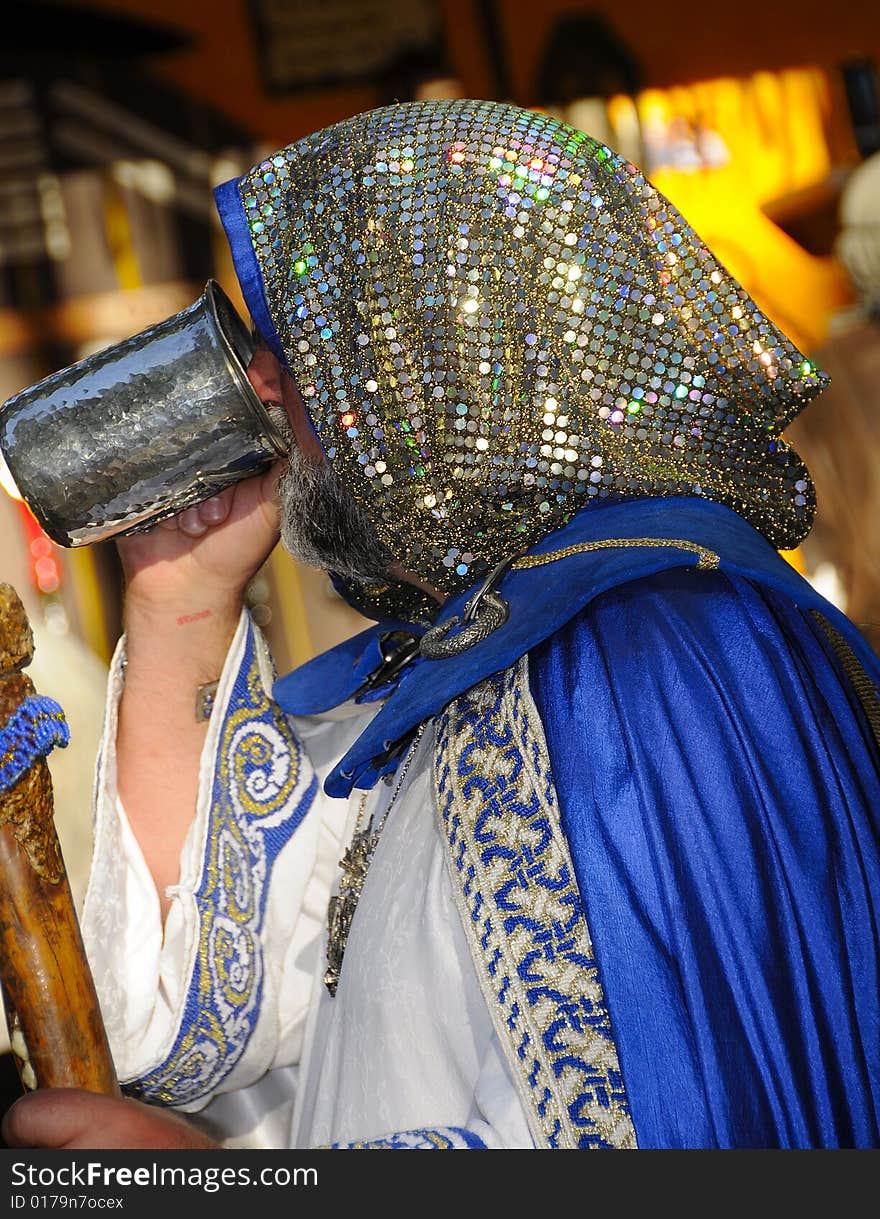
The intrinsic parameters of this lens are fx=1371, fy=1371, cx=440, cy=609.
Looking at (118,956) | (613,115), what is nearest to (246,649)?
(118,956)

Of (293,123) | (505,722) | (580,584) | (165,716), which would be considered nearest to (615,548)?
(580,584)

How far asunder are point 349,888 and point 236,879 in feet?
0.75

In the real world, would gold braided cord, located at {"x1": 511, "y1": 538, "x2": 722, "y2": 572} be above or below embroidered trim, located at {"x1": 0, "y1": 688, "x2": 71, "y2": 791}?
above

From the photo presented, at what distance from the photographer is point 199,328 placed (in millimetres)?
1469

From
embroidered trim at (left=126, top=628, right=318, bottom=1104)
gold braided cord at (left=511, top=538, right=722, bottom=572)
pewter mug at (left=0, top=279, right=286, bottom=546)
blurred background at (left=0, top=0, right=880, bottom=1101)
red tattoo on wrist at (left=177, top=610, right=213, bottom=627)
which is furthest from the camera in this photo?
blurred background at (left=0, top=0, right=880, bottom=1101)

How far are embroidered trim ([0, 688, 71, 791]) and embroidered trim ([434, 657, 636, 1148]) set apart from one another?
38cm

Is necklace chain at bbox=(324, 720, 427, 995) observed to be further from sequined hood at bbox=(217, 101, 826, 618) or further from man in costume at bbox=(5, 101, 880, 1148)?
sequined hood at bbox=(217, 101, 826, 618)

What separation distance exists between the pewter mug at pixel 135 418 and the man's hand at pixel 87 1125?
617 mm

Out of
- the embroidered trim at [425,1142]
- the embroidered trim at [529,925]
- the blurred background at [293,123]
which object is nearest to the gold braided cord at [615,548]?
the embroidered trim at [529,925]

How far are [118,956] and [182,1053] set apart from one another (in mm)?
136

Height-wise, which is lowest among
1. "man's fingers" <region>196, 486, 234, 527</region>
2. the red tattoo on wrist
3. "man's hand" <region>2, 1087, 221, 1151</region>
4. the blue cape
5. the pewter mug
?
"man's hand" <region>2, 1087, 221, 1151</region>

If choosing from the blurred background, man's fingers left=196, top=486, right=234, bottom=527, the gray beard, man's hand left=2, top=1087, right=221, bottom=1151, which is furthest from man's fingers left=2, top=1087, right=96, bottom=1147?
the blurred background

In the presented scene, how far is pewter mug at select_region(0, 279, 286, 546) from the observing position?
1.46 metres

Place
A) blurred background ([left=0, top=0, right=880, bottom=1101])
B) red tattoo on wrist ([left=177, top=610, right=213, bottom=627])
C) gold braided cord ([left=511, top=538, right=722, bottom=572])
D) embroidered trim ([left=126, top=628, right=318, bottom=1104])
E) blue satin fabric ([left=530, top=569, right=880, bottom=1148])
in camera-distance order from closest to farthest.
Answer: blue satin fabric ([left=530, top=569, right=880, bottom=1148]) → gold braided cord ([left=511, top=538, right=722, bottom=572]) → embroidered trim ([left=126, top=628, right=318, bottom=1104]) → red tattoo on wrist ([left=177, top=610, right=213, bottom=627]) → blurred background ([left=0, top=0, right=880, bottom=1101])
